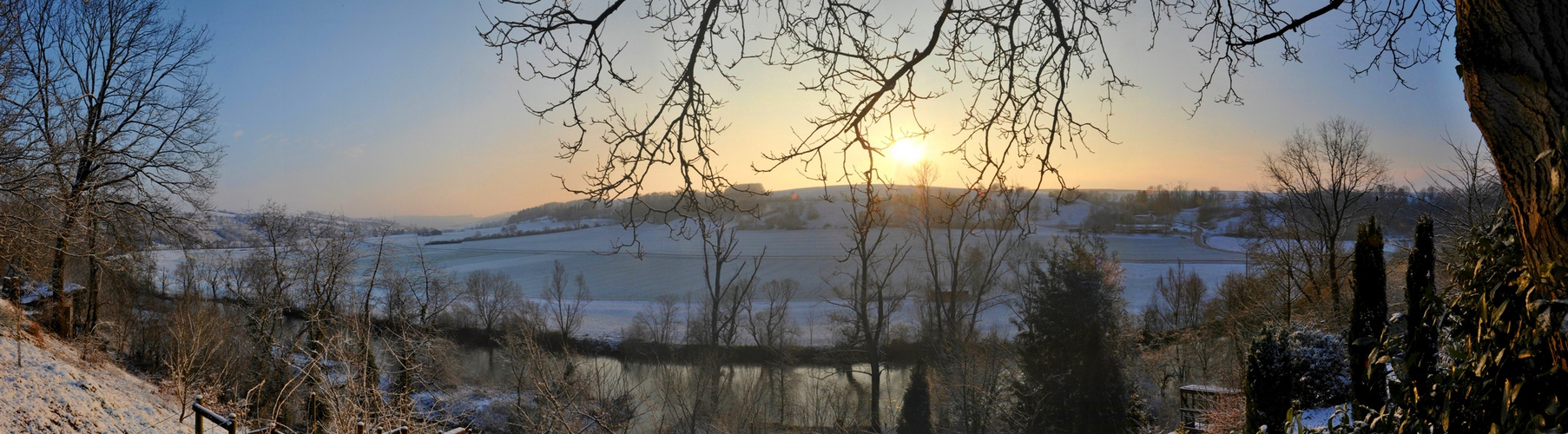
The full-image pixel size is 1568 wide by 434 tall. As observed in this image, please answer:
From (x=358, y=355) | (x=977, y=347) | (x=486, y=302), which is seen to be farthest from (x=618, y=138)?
(x=486, y=302)

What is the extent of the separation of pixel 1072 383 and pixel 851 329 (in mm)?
11175

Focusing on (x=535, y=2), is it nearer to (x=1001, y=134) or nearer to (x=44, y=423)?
(x=1001, y=134)

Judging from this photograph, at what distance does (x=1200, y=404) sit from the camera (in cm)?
1527

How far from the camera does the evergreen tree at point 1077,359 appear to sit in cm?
1516

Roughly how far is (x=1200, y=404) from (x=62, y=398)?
18418 millimetres

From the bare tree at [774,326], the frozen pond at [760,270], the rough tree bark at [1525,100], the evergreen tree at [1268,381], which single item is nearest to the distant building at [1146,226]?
the frozen pond at [760,270]

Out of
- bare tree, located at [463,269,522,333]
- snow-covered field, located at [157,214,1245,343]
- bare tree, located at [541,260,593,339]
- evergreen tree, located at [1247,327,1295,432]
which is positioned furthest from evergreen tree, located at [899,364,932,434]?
bare tree, located at [463,269,522,333]

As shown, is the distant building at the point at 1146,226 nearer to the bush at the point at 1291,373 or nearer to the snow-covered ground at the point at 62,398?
the bush at the point at 1291,373

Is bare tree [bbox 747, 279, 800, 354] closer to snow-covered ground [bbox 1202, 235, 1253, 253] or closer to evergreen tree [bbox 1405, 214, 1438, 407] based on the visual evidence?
snow-covered ground [bbox 1202, 235, 1253, 253]

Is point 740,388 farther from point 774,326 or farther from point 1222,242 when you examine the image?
point 1222,242

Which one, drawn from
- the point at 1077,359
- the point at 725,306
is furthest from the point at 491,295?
the point at 1077,359

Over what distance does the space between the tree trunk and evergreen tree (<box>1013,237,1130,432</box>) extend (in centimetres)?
1426

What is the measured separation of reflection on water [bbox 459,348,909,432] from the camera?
62.0 ft

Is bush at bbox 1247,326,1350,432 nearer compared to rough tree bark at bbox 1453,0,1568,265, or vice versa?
rough tree bark at bbox 1453,0,1568,265
